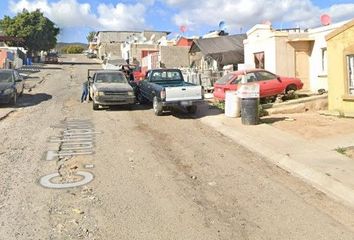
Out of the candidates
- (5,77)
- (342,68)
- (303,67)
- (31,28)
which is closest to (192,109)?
(342,68)

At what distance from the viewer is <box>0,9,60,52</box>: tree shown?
75500mm

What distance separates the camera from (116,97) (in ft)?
58.7

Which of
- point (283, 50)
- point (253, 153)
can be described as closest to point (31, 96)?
point (283, 50)

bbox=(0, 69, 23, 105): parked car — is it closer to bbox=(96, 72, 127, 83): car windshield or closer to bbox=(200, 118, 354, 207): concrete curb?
bbox=(96, 72, 127, 83): car windshield

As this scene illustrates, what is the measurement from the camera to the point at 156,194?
7.39 meters

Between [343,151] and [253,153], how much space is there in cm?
200

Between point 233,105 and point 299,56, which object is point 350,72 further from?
point 299,56

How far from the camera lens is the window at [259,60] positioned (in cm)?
2456

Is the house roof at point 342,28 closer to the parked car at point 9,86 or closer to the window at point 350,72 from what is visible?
the window at point 350,72

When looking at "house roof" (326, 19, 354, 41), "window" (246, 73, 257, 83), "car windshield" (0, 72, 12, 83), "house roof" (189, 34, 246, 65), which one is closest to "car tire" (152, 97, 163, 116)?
"window" (246, 73, 257, 83)

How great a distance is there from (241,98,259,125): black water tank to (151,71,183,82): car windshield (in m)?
5.11

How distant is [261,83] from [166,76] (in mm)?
4056

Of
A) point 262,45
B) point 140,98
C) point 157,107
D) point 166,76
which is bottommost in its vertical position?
point 157,107

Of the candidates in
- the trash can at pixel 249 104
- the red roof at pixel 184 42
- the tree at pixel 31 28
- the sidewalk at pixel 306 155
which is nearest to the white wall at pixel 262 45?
the trash can at pixel 249 104
